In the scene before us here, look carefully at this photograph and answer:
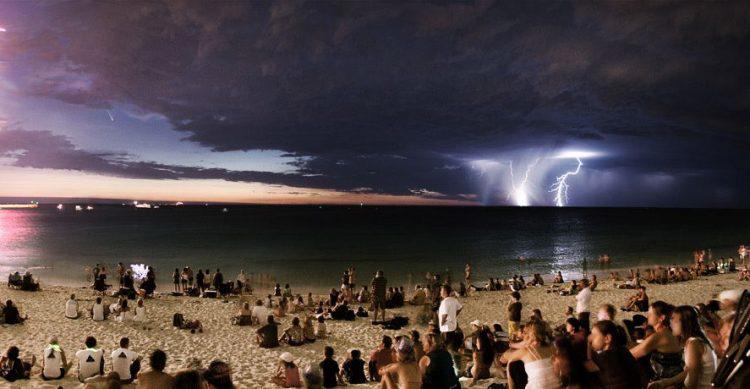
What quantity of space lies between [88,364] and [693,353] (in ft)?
35.8

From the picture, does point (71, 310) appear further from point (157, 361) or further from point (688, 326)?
point (688, 326)

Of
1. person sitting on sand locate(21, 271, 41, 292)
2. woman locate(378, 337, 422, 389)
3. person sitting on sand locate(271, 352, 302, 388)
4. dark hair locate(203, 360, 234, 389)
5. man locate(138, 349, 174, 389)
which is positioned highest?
dark hair locate(203, 360, 234, 389)

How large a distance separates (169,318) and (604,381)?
53.6 ft

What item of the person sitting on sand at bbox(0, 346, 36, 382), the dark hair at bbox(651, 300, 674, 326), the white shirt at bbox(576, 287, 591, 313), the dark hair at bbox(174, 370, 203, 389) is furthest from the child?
the white shirt at bbox(576, 287, 591, 313)

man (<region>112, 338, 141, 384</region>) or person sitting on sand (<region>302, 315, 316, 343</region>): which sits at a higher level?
man (<region>112, 338, 141, 384</region>)

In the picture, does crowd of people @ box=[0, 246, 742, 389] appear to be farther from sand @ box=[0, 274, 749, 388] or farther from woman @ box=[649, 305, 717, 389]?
sand @ box=[0, 274, 749, 388]

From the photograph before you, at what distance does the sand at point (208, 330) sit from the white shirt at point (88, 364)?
0.92 feet

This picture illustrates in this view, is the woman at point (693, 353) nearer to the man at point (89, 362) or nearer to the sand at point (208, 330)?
the sand at point (208, 330)

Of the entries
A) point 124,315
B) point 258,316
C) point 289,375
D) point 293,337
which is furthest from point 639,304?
point 124,315

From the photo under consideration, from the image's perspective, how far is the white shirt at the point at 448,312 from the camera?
9.46 metres

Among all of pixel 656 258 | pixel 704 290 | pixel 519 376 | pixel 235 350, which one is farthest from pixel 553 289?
pixel 656 258

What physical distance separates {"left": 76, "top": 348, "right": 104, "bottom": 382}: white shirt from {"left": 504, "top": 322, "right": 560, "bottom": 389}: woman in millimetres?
9040

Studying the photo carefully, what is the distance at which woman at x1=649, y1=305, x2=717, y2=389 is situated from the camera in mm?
4695

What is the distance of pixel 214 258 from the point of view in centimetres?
4531
